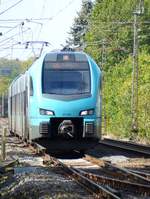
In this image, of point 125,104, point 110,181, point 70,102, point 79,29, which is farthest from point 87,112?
point 79,29

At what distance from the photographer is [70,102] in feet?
62.2

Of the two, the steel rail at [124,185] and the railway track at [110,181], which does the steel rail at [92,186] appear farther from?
the steel rail at [124,185]

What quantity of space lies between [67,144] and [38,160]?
3.80 ft

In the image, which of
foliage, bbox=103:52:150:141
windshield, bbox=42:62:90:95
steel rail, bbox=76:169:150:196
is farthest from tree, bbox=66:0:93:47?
steel rail, bbox=76:169:150:196

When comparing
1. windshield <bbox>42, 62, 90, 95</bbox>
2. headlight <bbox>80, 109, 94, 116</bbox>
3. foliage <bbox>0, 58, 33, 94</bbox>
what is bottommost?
headlight <bbox>80, 109, 94, 116</bbox>

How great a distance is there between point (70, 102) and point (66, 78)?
39.8 inches

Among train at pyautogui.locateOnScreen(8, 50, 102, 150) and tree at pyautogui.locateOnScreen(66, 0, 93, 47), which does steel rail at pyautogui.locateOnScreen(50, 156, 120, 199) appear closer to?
train at pyautogui.locateOnScreen(8, 50, 102, 150)

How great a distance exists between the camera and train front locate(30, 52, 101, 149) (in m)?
18.9

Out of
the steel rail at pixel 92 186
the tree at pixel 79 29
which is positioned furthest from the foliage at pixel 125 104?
the tree at pixel 79 29

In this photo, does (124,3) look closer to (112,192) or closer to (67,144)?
(67,144)

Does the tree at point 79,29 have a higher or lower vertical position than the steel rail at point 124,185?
higher

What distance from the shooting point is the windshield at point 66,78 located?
761 inches

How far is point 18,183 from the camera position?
12727 millimetres

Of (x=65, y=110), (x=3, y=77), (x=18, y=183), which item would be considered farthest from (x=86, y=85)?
(x=3, y=77)
